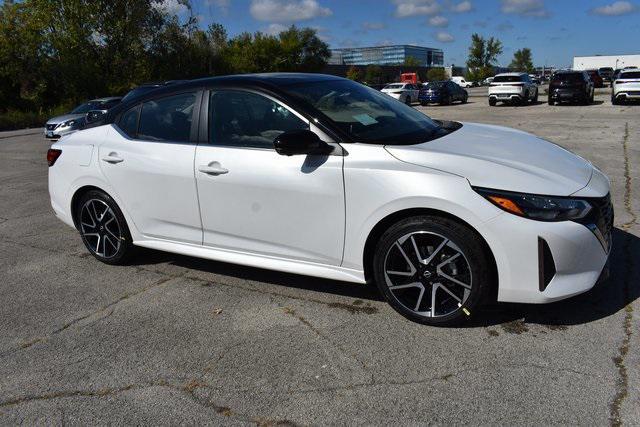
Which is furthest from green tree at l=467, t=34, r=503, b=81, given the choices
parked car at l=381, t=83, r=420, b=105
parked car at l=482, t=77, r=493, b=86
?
parked car at l=381, t=83, r=420, b=105

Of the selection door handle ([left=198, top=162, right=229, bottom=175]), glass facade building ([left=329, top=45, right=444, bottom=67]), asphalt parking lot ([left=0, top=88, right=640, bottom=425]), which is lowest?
A: asphalt parking lot ([left=0, top=88, right=640, bottom=425])

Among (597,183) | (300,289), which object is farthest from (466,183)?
(300,289)

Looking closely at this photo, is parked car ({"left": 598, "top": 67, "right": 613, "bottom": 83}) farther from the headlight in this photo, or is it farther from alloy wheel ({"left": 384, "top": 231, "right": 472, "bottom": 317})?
alloy wheel ({"left": 384, "top": 231, "right": 472, "bottom": 317})

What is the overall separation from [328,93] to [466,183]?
4.66 ft

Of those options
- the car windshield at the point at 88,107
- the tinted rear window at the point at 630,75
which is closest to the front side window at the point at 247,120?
the car windshield at the point at 88,107

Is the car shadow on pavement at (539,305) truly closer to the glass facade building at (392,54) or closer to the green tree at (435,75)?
the green tree at (435,75)

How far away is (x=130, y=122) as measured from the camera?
4.69 metres

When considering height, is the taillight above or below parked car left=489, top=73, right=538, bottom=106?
below

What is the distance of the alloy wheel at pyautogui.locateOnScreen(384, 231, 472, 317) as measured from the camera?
337cm

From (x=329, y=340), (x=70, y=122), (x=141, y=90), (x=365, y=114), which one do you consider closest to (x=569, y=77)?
(x=70, y=122)

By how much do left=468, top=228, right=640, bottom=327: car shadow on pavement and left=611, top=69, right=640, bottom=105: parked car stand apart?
24373 mm

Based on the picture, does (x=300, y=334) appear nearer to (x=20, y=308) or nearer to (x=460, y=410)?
(x=460, y=410)

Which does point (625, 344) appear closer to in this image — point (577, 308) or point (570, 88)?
point (577, 308)

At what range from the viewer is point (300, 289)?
14.0 feet
